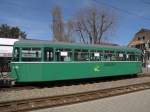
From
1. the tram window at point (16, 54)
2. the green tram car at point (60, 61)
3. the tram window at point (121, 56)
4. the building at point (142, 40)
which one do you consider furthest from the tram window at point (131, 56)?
the building at point (142, 40)

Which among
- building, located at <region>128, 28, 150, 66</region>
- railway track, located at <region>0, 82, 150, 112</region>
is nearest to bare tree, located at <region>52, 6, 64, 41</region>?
building, located at <region>128, 28, 150, 66</region>

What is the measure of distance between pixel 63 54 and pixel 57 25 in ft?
109

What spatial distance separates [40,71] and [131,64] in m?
9.63

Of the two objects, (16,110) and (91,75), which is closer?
(16,110)

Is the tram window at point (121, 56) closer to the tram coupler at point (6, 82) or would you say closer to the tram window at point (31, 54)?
the tram window at point (31, 54)

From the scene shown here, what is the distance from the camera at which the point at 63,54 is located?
58.2 ft

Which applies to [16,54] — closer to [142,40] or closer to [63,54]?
[63,54]

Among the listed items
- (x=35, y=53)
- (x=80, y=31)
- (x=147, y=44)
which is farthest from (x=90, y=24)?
(x=35, y=53)

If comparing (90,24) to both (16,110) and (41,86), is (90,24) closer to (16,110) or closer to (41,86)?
(41,86)

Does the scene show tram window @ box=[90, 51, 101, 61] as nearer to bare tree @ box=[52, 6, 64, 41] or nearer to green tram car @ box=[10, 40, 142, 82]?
green tram car @ box=[10, 40, 142, 82]

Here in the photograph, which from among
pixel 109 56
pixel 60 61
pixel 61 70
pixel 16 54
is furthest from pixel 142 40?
pixel 16 54

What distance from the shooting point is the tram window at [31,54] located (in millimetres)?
16359

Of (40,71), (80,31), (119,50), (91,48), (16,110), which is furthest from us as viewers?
(80,31)

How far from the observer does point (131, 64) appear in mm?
23797
